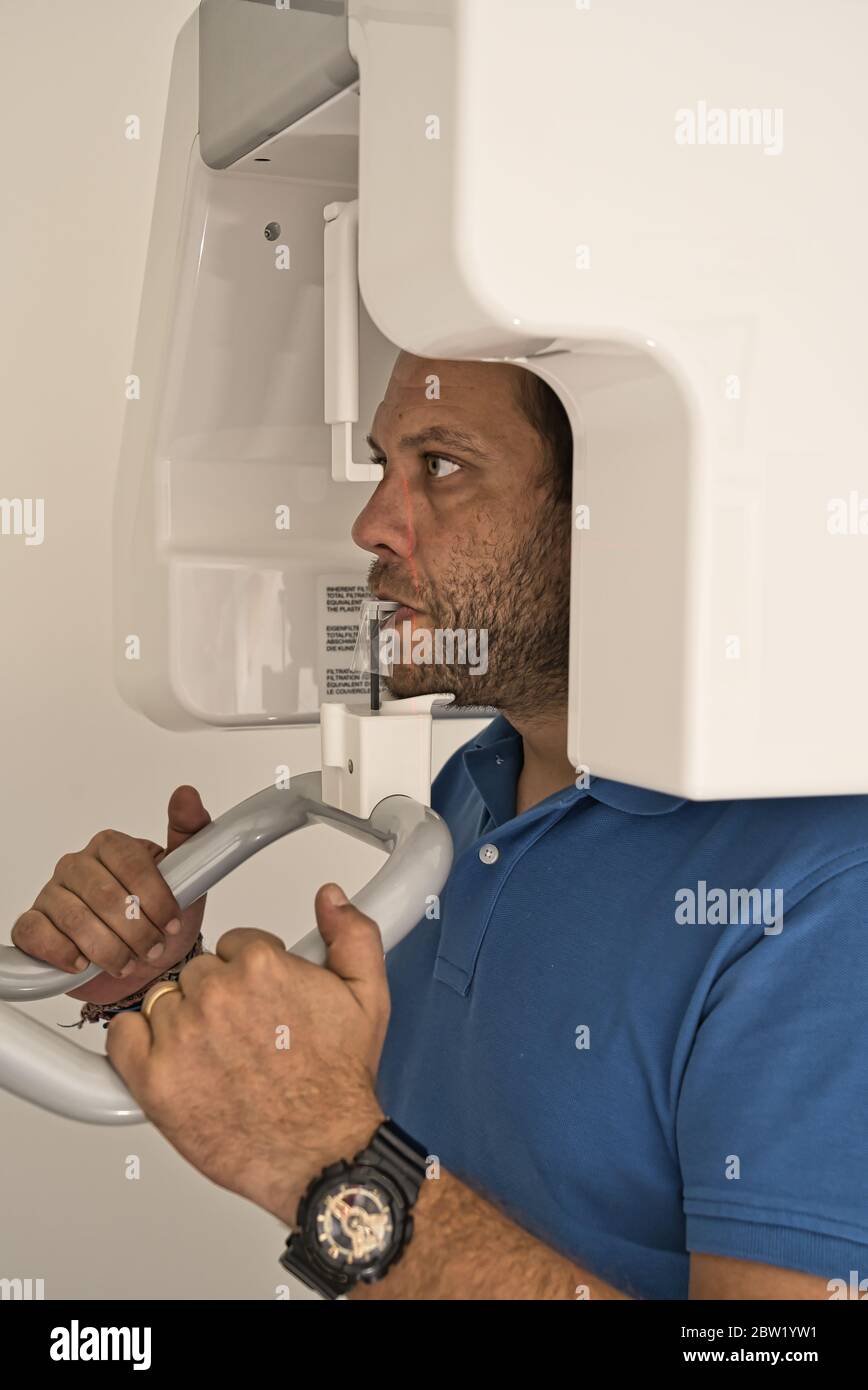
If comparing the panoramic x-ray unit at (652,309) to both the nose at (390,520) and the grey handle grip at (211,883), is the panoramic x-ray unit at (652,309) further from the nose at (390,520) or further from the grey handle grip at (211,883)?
the nose at (390,520)

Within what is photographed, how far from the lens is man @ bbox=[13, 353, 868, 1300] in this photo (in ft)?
2.40

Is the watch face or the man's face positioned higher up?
the man's face

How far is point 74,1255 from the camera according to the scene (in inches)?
62.6

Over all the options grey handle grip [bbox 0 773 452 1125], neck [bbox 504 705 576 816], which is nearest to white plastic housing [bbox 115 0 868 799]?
grey handle grip [bbox 0 773 452 1125]

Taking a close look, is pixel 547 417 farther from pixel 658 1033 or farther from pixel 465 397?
pixel 658 1033

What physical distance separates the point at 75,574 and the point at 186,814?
410 millimetres

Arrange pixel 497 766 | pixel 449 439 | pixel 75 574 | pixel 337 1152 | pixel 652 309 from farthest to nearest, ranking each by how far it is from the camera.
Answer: pixel 75 574 < pixel 497 766 < pixel 449 439 < pixel 337 1152 < pixel 652 309

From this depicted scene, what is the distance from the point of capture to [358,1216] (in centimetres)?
73

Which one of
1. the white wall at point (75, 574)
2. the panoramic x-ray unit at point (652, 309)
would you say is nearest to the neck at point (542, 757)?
the panoramic x-ray unit at point (652, 309)

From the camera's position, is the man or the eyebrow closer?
the man

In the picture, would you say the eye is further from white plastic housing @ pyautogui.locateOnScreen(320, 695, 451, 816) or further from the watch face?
the watch face

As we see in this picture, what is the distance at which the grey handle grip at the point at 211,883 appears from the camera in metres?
0.70

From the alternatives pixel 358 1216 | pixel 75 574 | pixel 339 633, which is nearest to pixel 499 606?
pixel 339 633
